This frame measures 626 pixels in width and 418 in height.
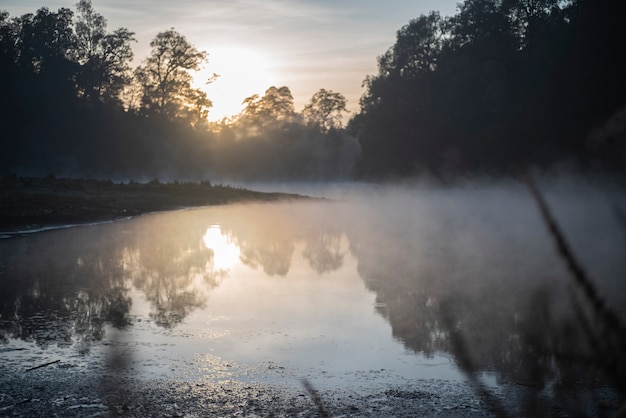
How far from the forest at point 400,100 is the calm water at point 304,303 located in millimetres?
20251

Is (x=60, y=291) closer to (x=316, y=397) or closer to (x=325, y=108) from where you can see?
(x=316, y=397)

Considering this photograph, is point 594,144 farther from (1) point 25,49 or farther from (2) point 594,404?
(1) point 25,49

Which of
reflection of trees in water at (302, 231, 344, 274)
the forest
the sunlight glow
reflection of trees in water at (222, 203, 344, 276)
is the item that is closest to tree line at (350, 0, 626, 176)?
the forest

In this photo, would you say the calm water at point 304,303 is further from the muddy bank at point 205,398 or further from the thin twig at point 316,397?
the muddy bank at point 205,398

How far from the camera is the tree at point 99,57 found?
6172 centimetres

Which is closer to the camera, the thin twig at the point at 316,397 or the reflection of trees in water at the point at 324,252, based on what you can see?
the thin twig at the point at 316,397

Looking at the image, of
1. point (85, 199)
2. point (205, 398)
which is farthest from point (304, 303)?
point (85, 199)

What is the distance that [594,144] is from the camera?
33.6 meters

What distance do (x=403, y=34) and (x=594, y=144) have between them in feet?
107

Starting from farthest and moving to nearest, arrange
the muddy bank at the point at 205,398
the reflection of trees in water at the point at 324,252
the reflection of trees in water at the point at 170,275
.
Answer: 1. the reflection of trees in water at the point at 324,252
2. the reflection of trees in water at the point at 170,275
3. the muddy bank at the point at 205,398

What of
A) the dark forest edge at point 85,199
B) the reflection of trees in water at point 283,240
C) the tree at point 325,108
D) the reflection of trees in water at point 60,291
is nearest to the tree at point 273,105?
the tree at point 325,108

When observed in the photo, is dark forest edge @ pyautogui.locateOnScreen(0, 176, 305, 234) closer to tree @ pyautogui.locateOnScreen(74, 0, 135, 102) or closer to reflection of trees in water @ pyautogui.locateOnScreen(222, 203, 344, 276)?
reflection of trees in water @ pyautogui.locateOnScreen(222, 203, 344, 276)

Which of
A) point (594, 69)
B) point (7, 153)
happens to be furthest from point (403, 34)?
point (7, 153)

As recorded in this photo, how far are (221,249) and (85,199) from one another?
41.2 ft
